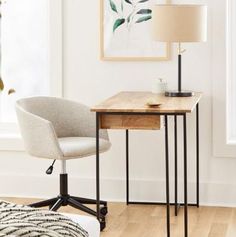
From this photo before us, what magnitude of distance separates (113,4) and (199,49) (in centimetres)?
70

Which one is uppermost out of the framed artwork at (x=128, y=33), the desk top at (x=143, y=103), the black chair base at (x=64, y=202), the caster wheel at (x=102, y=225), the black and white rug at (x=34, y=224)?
the framed artwork at (x=128, y=33)

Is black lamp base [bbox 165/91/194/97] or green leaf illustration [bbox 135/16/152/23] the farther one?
green leaf illustration [bbox 135/16/152/23]

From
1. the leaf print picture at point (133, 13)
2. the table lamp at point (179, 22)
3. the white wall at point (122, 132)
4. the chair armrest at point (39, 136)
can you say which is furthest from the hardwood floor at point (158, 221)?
the leaf print picture at point (133, 13)

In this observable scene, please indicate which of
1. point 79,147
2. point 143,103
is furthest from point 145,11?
point 79,147

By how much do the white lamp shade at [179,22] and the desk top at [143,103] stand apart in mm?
390

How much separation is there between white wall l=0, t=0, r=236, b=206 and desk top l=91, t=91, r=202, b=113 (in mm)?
233

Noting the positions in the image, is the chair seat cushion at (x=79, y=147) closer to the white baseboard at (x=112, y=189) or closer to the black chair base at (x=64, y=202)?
the black chair base at (x=64, y=202)

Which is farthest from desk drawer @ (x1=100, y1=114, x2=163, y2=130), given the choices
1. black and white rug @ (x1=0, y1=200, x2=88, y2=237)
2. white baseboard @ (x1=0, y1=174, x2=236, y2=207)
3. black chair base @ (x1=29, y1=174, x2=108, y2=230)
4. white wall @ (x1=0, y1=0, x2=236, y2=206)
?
black and white rug @ (x1=0, y1=200, x2=88, y2=237)

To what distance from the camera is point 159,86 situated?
510 cm

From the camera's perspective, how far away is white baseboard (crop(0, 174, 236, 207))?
527 cm

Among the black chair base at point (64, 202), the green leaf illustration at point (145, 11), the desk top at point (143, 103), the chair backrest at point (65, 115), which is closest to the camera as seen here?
the desk top at point (143, 103)

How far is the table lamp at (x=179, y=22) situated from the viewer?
4.67m

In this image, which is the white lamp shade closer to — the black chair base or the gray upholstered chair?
the gray upholstered chair

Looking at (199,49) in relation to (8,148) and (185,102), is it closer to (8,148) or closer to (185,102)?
(185,102)
